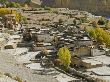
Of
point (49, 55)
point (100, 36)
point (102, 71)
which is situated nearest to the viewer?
point (102, 71)

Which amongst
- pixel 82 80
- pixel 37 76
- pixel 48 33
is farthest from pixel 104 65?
pixel 48 33

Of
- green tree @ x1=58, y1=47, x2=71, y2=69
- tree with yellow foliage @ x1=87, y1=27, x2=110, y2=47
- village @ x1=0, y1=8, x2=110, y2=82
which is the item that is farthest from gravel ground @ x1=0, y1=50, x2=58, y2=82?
tree with yellow foliage @ x1=87, y1=27, x2=110, y2=47

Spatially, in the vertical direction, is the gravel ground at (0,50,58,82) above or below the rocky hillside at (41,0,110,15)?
below

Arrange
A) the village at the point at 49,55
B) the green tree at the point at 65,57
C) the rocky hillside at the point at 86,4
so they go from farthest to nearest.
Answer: the rocky hillside at the point at 86,4 < the green tree at the point at 65,57 < the village at the point at 49,55

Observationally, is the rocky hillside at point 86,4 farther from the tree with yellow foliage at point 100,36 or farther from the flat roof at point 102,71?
the flat roof at point 102,71

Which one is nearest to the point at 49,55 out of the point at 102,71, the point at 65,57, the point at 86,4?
the point at 65,57

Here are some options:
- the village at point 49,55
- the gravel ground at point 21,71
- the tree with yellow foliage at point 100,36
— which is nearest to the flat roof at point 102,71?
the village at point 49,55

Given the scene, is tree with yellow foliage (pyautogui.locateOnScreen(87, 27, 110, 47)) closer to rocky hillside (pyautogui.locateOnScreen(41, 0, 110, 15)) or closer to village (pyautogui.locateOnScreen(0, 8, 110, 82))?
village (pyautogui.locateOnScreen(0, 8, 110, 82))

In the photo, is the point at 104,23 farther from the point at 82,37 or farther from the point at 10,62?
the point at 10,62

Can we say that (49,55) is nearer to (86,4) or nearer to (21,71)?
(21,71)
